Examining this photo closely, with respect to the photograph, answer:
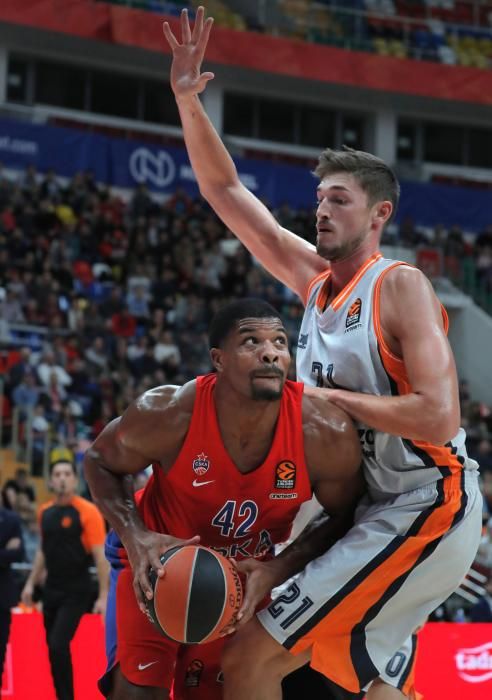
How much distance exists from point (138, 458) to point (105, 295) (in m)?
13.1

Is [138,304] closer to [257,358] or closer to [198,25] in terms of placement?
[198,25]

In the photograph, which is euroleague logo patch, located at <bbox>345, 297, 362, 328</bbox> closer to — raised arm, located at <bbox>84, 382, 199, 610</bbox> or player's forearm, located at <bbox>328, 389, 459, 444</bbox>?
player's forearm, located at <bbox>328, 389, 459, 444</bbox>

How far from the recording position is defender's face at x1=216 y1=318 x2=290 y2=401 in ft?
12.8

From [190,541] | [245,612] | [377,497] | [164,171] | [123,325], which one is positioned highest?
[164,171]

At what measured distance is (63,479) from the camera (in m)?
8.44

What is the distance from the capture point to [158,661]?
4270 mm

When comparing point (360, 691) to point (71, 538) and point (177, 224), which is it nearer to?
point (71, 538)

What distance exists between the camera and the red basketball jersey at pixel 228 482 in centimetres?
405

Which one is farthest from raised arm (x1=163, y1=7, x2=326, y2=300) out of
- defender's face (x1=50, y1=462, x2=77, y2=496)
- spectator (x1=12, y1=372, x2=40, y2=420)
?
spectator (x1=12, y1=372, x2=40, y2=420)

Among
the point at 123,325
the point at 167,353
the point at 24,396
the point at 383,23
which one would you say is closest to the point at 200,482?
the point at 24,396

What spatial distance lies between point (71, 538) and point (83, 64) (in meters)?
15.5

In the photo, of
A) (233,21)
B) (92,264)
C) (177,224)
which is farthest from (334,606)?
(233,21)

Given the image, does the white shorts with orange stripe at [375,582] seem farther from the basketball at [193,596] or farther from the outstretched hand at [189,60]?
the outstretched hand at [189,60]

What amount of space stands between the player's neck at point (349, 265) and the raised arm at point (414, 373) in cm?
32
